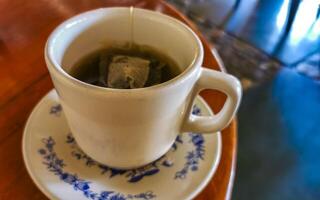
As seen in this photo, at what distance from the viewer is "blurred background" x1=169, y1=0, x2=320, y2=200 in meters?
1.12

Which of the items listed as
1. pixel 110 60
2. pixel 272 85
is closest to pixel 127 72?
pixel 110 60

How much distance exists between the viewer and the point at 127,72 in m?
0.44

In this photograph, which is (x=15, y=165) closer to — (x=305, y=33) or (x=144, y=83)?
(x=144, y=83)

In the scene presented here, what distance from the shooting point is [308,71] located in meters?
1.45

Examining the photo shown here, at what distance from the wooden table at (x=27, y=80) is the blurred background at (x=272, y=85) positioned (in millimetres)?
607

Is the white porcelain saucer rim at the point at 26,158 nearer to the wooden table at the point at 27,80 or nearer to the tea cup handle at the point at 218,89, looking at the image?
the wooden table at the point at 27,80

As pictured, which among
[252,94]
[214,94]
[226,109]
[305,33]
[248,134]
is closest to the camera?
[226,109]

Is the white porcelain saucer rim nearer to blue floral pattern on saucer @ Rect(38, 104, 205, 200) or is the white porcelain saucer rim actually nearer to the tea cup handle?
blue floral pattern on saucer @ Rect(38, 104, 205, 200)

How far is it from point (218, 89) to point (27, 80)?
1.04ft

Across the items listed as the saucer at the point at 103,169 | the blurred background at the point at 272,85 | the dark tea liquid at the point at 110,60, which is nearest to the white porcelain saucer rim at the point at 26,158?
the saucer at the point at 103,169

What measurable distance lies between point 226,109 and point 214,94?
148 mm

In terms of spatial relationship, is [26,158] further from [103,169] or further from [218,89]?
[218,89]

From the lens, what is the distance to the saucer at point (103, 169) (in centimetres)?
45

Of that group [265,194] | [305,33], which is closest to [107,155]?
[265,194]
